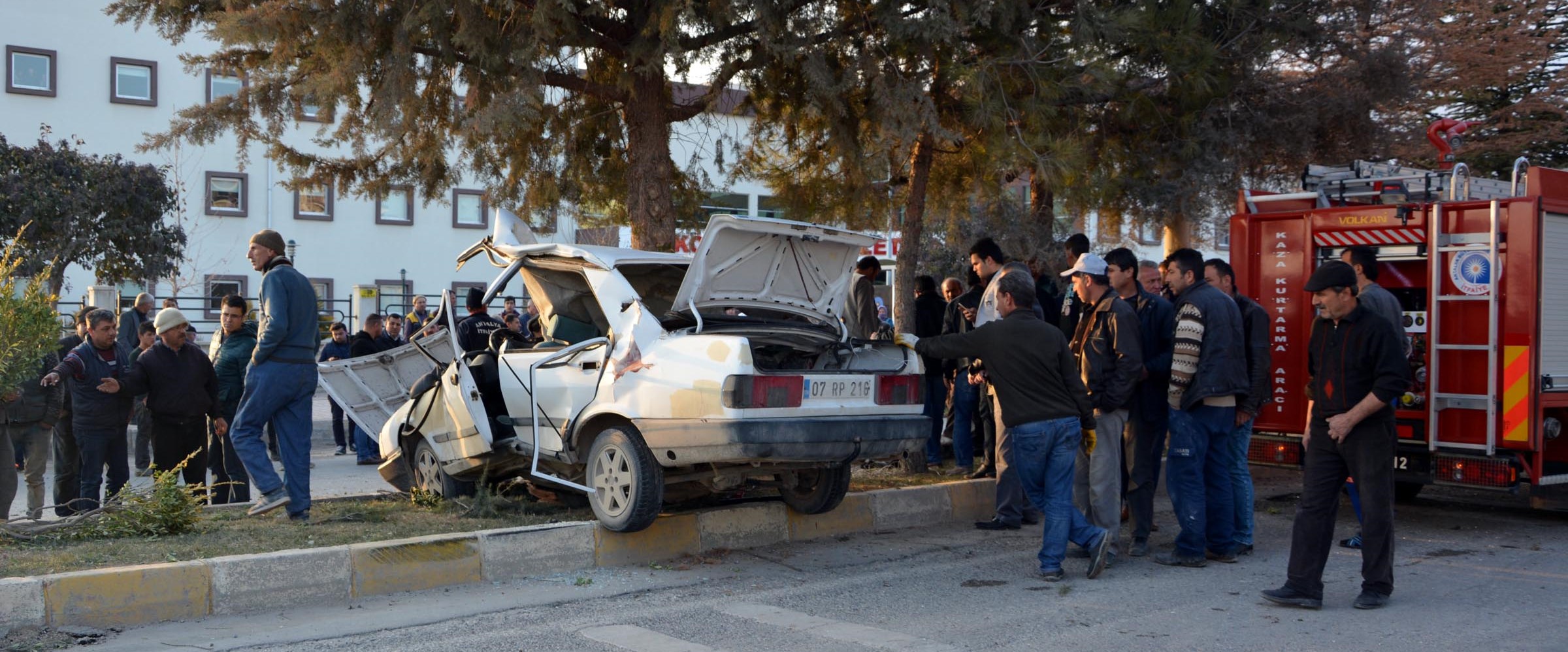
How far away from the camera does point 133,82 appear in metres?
30.4

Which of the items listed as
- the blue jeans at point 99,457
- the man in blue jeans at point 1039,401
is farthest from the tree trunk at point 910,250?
the blue jeans at point 99,457

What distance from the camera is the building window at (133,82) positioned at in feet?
98.3

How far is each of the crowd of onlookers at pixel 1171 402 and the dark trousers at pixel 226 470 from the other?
209 inches

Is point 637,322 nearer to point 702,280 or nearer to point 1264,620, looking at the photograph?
point 702,280

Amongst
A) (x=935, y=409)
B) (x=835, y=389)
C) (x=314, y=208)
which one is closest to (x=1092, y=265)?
(x=835, y=389)

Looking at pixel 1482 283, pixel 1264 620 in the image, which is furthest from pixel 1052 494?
pixel 1482 283

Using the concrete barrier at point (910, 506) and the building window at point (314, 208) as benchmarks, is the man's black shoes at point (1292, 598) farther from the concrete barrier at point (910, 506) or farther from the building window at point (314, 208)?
the building window at point (314, 208)

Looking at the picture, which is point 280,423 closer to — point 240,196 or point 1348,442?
point 1348,442

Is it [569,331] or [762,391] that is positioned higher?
[569,331]

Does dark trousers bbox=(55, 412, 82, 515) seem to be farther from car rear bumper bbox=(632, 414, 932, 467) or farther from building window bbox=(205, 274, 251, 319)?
building window bbox=(205, 274, 251, 319)

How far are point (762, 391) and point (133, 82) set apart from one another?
29.2 m

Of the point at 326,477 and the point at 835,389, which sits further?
the point at 326,477

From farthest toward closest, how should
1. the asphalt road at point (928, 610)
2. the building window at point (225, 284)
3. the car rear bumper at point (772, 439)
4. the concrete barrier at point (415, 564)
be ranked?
1. the building window at point (225, 284)
2. the car rear bumper at point (772, 439)
3. the concrete barrier at point (415, 564)
4. the asphalt road at point (928, 610)

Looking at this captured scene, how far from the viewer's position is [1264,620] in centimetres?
587
